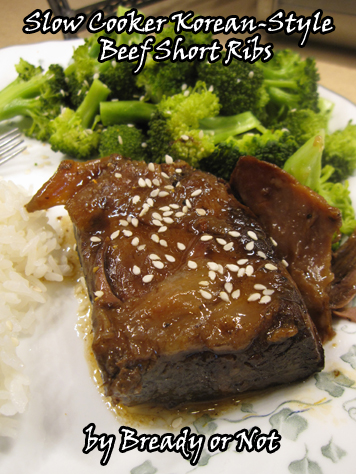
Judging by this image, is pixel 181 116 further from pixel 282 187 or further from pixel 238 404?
pixel 238 404

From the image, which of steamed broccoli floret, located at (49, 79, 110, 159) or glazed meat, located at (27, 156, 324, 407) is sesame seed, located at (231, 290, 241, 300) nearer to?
glazed meat, located at (27, 156, 324, 407)

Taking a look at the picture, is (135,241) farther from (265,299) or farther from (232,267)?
(265,299)

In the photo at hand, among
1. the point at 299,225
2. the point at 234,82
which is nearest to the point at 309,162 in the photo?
the point at 299,225

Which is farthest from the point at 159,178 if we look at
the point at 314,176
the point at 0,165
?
the point at 0,165

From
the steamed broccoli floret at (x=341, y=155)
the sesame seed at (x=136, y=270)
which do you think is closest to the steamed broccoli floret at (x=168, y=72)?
the steamed broccoli floret at (x=341, y=155)

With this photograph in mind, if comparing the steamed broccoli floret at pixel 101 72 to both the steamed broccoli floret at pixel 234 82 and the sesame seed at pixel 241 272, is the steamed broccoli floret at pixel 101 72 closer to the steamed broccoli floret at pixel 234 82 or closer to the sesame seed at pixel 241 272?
the steamed broccoli floret at pixel 234 82

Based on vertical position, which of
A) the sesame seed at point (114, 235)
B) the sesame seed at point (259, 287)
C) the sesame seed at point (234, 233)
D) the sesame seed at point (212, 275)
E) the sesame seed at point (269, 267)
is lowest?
the sesame seed at point (114, 235)
